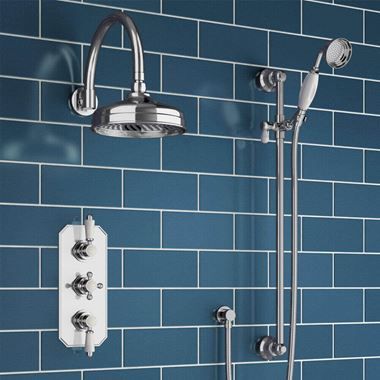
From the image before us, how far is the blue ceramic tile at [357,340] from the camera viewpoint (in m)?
2.66

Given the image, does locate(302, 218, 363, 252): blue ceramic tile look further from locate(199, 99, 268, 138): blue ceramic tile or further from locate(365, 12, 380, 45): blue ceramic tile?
locate(365, 12, 380, 45): blue ceramic tile

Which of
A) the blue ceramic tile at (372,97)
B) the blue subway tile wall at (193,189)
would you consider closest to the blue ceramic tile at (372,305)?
the blue subway tile wall at (193,189)

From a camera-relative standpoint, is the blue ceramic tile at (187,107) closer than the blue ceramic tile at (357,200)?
Yes

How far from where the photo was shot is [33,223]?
2.26m

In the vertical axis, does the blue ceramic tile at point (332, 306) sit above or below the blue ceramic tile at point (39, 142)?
below

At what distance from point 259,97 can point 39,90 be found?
68 centimetres

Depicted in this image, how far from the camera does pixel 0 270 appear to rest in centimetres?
222

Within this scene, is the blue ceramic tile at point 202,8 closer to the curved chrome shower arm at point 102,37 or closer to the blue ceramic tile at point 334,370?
the curved chrome shower arm at point 102,37

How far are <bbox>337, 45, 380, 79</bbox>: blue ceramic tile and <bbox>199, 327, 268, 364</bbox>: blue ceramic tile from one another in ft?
2.84

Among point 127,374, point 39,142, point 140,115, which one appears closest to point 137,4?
point 39,142

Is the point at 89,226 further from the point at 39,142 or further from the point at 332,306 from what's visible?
the point at 332,306

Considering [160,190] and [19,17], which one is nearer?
[19,17]

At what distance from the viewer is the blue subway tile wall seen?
2270 mm

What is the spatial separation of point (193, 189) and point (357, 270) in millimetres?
626
